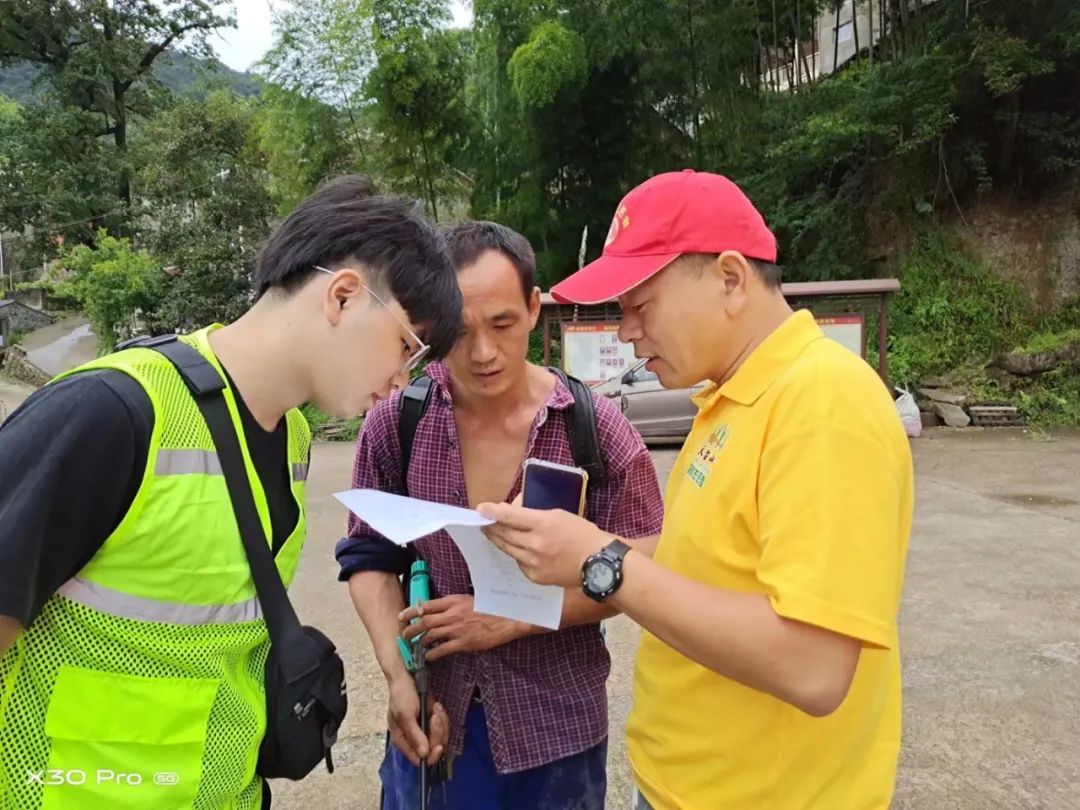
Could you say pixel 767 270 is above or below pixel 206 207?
below

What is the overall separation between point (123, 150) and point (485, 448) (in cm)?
2649

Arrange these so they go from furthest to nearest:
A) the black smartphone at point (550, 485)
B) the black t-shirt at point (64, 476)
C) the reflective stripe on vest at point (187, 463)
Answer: the black smartphone at point (550, 485) < the reflective stripe on vest at point (187, 463) < the black t-shirt at point (64, 476)

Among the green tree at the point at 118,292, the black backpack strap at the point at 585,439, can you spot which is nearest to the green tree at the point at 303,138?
the green tree at the point at 118,292

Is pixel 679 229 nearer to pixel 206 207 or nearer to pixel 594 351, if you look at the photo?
pixel 594 351

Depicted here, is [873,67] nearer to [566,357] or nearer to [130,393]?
[566,357]

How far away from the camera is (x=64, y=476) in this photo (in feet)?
2.77

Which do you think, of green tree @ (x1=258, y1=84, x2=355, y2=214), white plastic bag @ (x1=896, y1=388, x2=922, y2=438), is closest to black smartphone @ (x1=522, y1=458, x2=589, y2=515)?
white plastic bag @ (x1=896, y1=388, x2=922, y2=438)

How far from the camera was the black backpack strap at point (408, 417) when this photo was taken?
159cm

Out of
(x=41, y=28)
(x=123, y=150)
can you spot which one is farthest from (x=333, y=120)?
(x=41, y=28)

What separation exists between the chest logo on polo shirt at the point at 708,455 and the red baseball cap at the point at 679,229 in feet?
0.83

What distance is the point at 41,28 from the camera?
22391mm

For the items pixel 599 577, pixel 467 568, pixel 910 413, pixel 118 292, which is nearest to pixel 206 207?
pixel 118 292

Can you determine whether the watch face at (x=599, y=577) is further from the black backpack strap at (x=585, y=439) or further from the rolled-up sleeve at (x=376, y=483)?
the rolled-up sleeve at (x=376, y=483)

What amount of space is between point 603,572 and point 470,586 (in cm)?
57
